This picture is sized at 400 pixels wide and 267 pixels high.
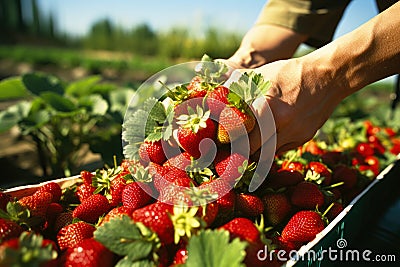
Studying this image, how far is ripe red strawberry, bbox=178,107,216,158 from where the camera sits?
2.98ft

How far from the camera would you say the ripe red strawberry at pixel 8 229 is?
770 millimetres

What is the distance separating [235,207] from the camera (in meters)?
0.94

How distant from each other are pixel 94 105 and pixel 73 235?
1502mm

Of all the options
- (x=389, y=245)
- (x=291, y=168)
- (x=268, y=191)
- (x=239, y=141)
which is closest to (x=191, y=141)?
(x=239, y=141)

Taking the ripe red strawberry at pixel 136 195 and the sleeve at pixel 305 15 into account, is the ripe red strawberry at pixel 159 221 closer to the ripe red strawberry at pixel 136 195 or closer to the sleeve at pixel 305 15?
the ripe red strawberry at pixel 136 195

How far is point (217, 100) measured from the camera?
0.94 metres

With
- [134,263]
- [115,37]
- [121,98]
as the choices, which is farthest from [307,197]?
[115,37]

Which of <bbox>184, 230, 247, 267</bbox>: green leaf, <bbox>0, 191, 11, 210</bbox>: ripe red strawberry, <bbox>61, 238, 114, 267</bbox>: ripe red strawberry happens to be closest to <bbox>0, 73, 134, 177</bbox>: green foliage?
<bbox>0, 191, 11, 210</bbox>: ripe red strawberry

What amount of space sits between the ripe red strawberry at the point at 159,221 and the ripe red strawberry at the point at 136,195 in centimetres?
12

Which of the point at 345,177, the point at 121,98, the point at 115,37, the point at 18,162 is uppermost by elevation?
the point at 345,177

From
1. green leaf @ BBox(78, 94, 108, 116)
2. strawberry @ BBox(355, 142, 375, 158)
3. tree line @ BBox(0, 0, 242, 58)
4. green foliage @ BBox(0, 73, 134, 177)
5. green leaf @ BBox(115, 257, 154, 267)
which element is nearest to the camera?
green leaf @ BBox(115, 257, 154, 267)

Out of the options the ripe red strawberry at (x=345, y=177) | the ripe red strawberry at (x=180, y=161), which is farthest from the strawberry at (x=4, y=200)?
the ripe red strawberry at (x=345, y=177)

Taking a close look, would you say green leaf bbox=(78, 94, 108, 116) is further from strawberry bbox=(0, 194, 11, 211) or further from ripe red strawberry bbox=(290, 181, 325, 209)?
ripe red strawberry bbox=(290, 181, 325, 209)

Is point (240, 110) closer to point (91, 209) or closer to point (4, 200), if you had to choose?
point (91, 209)
